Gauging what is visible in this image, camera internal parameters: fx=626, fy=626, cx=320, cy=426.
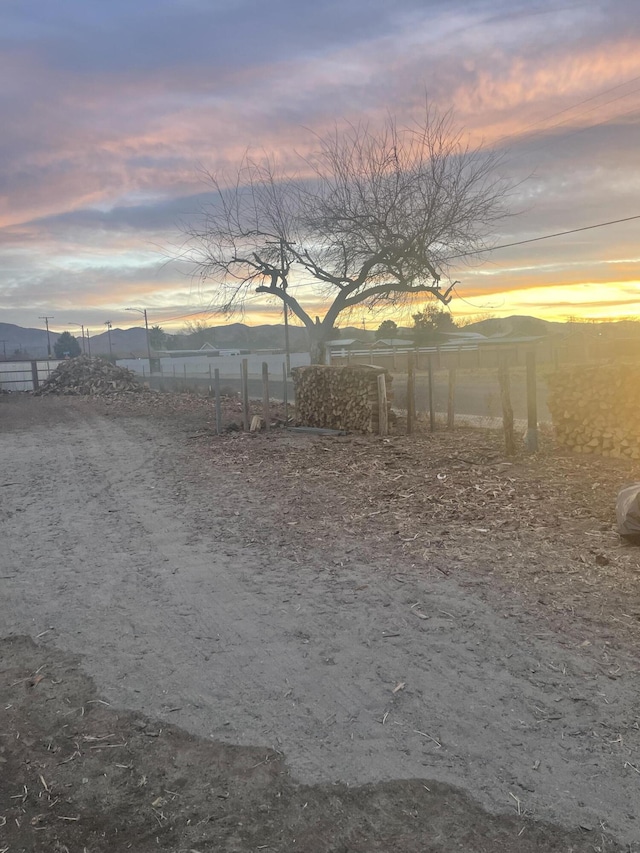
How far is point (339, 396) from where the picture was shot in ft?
44.7

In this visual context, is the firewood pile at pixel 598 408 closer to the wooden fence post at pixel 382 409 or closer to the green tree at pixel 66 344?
the wooden fence post at pixel 382 409

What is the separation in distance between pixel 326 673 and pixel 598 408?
7.24 m

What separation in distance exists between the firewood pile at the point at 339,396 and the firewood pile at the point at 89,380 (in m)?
17.2

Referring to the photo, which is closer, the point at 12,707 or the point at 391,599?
the point at 12,707

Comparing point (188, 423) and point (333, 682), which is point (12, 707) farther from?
point (188, 423)

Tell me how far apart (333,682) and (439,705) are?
608 mm

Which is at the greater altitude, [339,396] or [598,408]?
[339,396]

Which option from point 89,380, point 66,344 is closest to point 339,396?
point 89,380

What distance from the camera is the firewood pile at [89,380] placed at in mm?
30438

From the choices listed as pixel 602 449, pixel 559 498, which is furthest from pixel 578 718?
pixel 602 449

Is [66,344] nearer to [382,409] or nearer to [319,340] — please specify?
[319,340]

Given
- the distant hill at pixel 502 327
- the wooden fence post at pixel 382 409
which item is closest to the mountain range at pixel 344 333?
the distant hill at pixel 502 327

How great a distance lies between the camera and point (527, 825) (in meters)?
2.46

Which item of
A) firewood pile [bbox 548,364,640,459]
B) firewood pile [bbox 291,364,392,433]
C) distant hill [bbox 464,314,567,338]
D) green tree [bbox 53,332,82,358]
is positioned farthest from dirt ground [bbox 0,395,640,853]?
green tree [bbox 53,332,82,358]
